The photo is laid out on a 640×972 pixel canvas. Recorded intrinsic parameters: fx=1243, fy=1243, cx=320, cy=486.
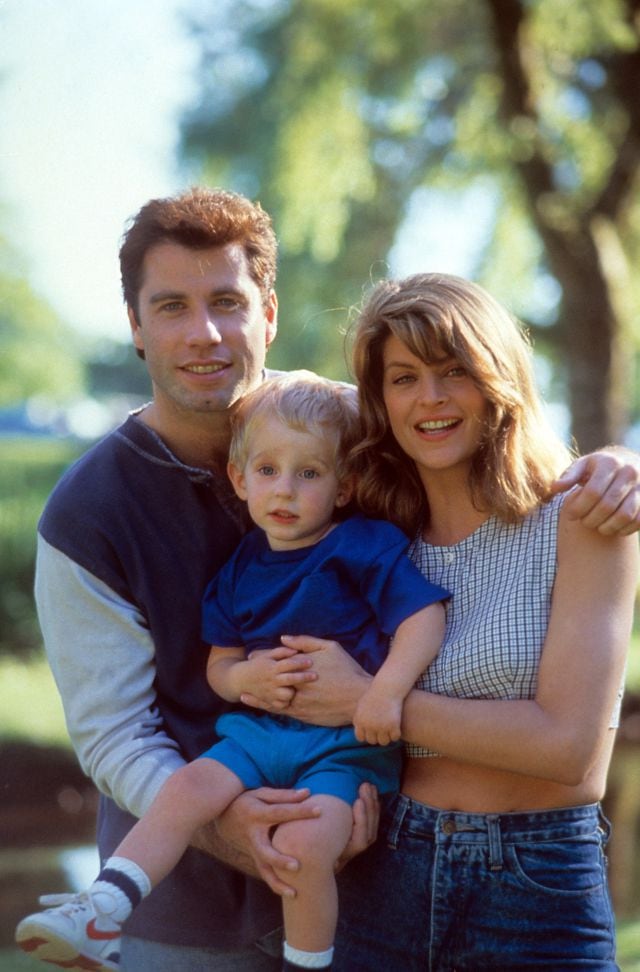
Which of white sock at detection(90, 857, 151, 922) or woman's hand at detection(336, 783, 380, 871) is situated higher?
woman's hand at detection(336, 783, 380, 871)

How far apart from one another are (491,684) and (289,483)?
622 mm

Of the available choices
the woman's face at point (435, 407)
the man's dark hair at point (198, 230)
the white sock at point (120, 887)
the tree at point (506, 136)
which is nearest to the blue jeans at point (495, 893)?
the white sock at point (120, 887)

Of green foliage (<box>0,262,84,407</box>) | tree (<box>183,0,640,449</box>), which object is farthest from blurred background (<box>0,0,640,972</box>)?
green foliage (<box>0,262,84,407</box>)

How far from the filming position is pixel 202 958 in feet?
9.45

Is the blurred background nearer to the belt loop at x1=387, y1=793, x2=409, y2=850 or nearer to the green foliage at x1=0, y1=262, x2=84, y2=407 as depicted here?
the belt loop at x1=387, y1=793, x2=409, y2=850

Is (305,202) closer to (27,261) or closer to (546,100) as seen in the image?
(546,100)

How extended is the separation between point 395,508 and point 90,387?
50.6 meters

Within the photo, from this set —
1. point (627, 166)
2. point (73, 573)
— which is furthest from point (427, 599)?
point (627, 166)

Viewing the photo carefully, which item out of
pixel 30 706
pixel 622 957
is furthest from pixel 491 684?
pixel 30 706

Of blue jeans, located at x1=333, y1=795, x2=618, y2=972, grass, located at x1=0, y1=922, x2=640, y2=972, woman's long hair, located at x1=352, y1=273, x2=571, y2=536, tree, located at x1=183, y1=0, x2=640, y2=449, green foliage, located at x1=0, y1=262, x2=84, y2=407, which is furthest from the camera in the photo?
green foliage, located at x1=0, y1=262, x2=84, y2=407

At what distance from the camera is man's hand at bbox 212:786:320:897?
8.30 ft

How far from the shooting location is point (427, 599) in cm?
259

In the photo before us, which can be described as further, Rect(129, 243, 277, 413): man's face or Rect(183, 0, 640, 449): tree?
Rect(183, 0, 640, 449): tree

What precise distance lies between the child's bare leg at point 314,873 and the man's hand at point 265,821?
0.02m
